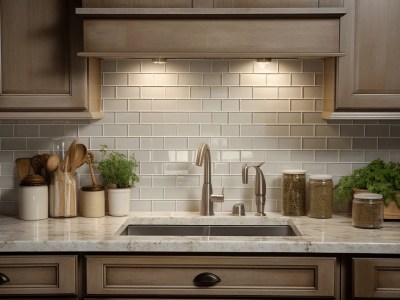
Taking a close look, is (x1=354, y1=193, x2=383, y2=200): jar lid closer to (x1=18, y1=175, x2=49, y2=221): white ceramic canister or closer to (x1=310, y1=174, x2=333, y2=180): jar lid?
(x1=310, y1=174, x2=333, y2=180): jar lid

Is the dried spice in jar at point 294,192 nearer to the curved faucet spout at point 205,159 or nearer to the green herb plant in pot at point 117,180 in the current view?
the curved faucet spout at point 205,159

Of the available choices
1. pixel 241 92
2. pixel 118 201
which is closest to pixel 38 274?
pixel 118 201

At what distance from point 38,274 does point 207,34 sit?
4.32 ft

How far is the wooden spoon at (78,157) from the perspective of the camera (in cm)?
327

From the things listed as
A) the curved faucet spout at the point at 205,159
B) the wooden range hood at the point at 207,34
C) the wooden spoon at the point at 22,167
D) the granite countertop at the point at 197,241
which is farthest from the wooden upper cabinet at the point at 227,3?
the granite countertop at the point at 197,241

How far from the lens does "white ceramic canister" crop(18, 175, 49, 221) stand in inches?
125

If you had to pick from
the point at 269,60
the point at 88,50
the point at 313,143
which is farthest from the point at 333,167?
the point at 88,50

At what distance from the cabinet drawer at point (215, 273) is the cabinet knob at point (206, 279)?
0.01m

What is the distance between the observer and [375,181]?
3152 millimetres

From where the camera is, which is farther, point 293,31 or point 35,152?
point 35,152

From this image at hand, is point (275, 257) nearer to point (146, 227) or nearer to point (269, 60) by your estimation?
point (146, 227)

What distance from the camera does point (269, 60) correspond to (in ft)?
10.7

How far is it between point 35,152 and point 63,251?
91 centimetres

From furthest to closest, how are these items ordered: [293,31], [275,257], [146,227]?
1. [146,227]
2. [293,31]
3. [275,257]
